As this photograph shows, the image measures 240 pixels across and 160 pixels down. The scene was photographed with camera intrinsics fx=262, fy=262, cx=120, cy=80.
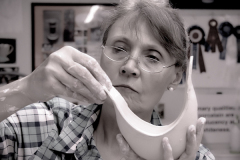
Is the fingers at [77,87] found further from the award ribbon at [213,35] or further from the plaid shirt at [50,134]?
the award ribbon at [213,35]

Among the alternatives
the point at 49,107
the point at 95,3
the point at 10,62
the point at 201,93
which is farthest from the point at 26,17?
the point at 201,93

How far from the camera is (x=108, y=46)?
2.96ft

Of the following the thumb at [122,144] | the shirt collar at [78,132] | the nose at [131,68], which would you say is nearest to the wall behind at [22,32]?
the shirt collar at [78,132]

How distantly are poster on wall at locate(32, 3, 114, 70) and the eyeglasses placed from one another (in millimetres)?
863

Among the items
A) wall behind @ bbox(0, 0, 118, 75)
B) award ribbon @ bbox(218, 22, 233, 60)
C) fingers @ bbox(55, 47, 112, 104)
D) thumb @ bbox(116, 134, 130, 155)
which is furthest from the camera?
award ribbon @ bbox(218, 22, 233, 60)

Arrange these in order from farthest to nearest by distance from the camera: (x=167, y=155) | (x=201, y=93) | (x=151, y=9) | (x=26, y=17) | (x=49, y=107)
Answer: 1. (x=201, y=93)
2. (x=26, y=17)
3. (x=49, y=107)
4. (x=151, y=9)
5. (x=167, y=155)

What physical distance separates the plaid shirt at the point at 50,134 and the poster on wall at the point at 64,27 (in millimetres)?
827

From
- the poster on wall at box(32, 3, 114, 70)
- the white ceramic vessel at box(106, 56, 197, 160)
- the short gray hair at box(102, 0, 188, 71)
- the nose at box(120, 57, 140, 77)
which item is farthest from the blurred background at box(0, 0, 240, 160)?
the white ceramic vessel at box(106, 56, 197, 160)

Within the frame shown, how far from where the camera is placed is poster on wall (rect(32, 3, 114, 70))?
174 cm

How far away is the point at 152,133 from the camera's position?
81 cm

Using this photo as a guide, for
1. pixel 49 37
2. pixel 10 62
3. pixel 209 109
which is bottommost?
pixel 209 109

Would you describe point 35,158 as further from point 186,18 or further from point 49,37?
point 186,18

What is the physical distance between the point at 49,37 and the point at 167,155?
1269 millimetres

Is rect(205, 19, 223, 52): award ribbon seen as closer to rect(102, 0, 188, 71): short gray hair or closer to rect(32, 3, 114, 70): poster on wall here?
rect(32, 3, 114, 70): poster on wall
